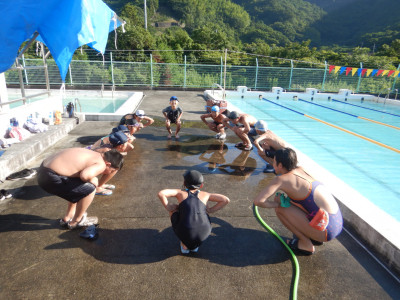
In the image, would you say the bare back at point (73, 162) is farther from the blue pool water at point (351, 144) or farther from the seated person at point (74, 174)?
the blue pool water at point (351, 144)

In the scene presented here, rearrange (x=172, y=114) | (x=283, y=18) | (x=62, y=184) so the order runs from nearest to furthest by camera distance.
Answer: (x=62, y=184) → (x=172, y=114) → (x=283, y=18)

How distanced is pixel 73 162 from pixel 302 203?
267 centimetres

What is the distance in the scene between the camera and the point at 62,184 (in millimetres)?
3082

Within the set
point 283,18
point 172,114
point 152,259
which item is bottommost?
point 152,259

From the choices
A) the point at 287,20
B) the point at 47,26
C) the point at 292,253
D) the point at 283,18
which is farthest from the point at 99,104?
the point at 283,18

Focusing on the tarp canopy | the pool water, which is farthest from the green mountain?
the tarp canopy

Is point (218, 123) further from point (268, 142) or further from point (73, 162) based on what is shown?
point (73, 162)

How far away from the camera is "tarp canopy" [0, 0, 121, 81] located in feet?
13.9

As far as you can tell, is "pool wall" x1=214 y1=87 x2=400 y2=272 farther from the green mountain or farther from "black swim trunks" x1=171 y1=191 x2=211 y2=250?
the green mountain

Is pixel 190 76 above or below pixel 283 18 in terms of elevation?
below

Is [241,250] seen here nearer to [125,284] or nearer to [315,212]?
[315,212]

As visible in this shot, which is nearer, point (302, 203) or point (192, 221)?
point (192, 221)

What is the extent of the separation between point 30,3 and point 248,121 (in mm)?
4989

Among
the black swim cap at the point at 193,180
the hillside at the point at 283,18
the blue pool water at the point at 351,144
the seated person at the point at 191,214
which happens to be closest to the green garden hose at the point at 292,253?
the seated person at the point at 191,214
